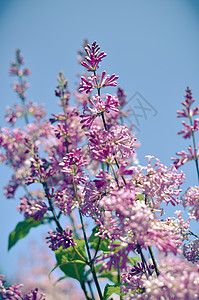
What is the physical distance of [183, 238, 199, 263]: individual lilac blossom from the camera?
1.44 m

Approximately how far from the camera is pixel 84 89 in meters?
1.44

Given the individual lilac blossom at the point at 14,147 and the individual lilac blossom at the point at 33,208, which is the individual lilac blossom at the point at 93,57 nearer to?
the individual lilac blossom at the point at 33,208

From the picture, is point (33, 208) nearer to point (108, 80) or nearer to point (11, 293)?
point (11, 293)

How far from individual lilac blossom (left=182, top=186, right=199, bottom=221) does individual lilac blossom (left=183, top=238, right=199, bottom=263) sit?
0.45ft

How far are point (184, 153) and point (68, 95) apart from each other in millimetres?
1162

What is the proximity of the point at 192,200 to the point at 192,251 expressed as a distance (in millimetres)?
278

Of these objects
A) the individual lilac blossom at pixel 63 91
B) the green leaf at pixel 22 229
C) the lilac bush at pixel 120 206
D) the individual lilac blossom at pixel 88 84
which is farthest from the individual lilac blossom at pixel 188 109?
the green leaf at pixel 22 229

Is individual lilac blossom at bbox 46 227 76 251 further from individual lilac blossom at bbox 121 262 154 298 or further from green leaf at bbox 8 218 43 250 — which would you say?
green leaf at bbox 8 218 43 250

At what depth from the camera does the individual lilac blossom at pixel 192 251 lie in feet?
4.74

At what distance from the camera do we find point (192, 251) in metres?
1.45

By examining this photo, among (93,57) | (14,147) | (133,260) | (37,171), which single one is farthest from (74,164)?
(14,147)

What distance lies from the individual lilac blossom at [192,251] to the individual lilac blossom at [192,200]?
138mm

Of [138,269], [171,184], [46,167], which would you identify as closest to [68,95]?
[46,167]

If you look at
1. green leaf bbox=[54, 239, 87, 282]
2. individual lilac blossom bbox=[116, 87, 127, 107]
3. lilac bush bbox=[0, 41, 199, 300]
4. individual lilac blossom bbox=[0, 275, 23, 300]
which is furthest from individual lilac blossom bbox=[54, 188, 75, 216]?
individual lilac blossom bbox=[116, 87, 127, 107]
